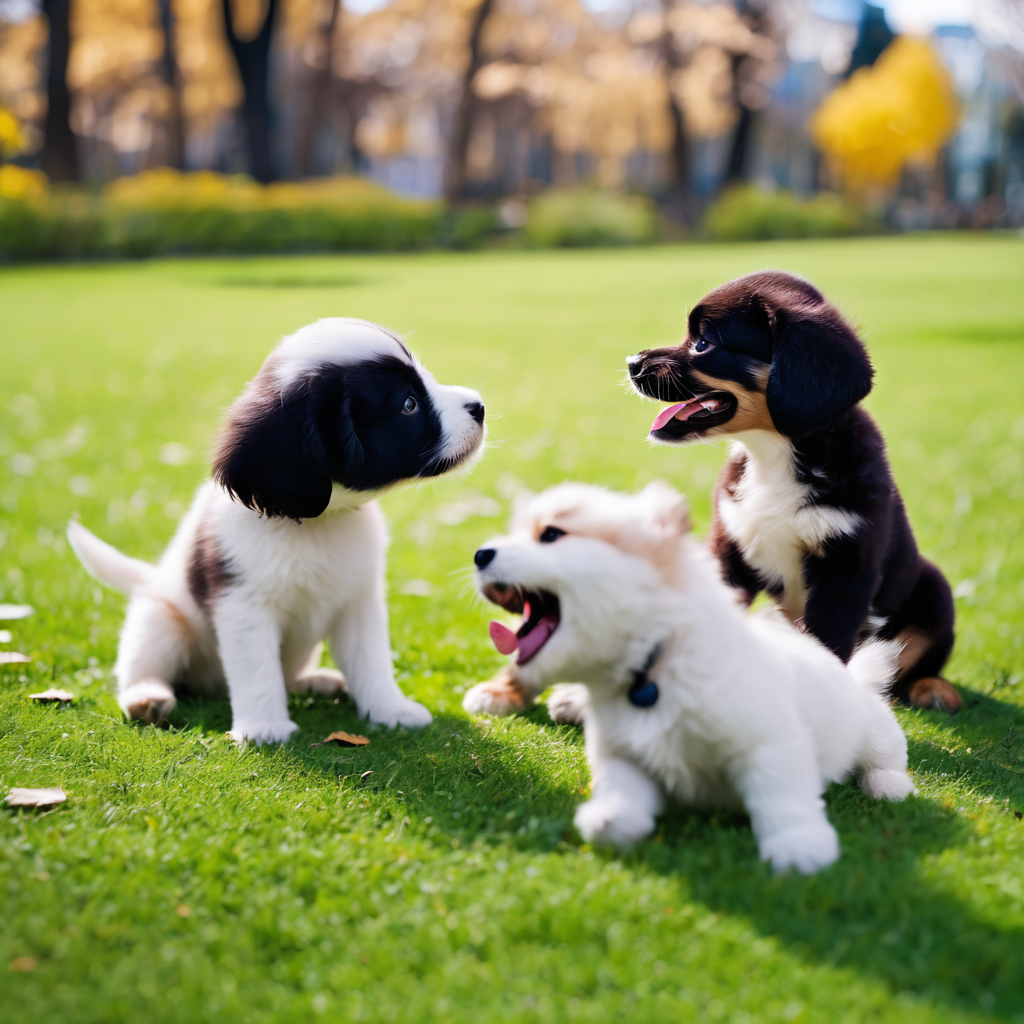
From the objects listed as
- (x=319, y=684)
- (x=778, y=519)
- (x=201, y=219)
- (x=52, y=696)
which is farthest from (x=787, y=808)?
(x=201, y=219)

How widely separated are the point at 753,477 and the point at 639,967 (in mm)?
1904

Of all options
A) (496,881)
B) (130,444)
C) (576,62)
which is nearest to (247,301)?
(130,444)

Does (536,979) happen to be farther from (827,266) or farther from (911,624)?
(827,266)

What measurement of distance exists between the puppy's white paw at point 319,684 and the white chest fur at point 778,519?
170 centimetres

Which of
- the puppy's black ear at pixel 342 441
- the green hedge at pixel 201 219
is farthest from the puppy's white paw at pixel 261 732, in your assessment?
the green hedge at pixel 201 219

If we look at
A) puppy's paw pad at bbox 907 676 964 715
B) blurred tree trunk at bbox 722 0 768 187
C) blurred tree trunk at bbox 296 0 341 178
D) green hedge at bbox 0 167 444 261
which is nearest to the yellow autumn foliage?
blurred tree trunk at bbox 722 0 768 187

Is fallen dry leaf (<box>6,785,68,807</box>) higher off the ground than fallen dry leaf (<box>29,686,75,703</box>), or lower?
higher

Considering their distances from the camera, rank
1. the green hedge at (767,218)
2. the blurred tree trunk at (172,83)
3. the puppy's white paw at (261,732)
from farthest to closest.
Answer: the green hedge at (767,218) → the blurred tree trunk at (172,83) → the puppy's white paw at (261,732)

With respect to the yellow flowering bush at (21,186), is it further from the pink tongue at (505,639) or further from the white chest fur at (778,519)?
the pink tongue at (505,639)

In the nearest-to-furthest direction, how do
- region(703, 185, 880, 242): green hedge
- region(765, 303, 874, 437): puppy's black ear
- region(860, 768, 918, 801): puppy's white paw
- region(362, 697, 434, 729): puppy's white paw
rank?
region(860, 768, 918, 801): puppy's white paw → region(765, 303, 874, 437): puppy's black ear → region(362, 697, 434, 729): puppy's white paw → region(703, 185, 880, 242): green hedge

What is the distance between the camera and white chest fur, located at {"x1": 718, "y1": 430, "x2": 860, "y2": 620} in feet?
11.6

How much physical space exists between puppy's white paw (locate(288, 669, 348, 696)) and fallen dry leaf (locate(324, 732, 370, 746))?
643mm

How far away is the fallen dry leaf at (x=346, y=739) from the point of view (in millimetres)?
3697

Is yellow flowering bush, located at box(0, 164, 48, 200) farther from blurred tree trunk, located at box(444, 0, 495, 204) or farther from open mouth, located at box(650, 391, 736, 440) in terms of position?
open mouth, located at box(650, 391, 736, 440)
